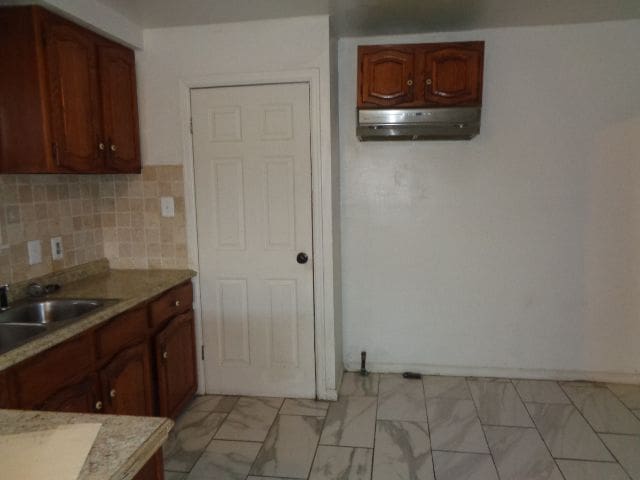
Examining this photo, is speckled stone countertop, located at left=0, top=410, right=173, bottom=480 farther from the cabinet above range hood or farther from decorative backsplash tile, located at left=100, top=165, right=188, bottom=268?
the cabinet above range hood

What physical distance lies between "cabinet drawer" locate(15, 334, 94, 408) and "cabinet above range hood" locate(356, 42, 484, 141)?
77.2 inches

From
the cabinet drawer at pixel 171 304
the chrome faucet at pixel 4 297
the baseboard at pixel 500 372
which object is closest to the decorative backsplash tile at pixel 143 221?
the cabinet drawer at pixel 171 304

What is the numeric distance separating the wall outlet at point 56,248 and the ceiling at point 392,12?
4.38 ft

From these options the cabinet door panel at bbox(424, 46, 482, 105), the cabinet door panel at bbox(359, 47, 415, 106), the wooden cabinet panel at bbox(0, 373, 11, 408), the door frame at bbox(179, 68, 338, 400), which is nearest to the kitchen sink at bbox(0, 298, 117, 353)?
the wooden cabinet panel at bbox(0, 373, 11, 408)

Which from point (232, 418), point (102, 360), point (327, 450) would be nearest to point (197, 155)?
point (102, 360)

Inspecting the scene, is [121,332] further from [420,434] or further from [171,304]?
[420,434]

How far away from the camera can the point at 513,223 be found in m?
3.01

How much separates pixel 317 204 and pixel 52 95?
58.5 inches

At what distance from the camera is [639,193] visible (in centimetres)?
288

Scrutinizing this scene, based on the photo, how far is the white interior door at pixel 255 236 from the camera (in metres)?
Result: 2.73

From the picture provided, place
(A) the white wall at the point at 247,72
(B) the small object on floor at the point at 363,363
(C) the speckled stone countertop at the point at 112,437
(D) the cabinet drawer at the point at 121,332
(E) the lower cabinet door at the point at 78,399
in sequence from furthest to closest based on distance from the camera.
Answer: (B) the small object on floor at the point at 363,363 < (A) the white wall at the point at 247,72 < (D) the cabinet drawer at the point at 121,332 < (E) the lower cabinet door at the point at 78,399 < (C) the speckled stone countertop at the point at 112,437

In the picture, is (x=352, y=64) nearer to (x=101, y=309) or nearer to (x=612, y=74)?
(x=612, y=74)

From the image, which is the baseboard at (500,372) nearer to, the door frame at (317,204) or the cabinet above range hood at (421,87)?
the door frame at (317,204)

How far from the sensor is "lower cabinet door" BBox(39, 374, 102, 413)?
171 centimetres
